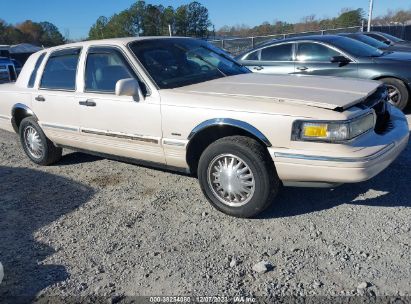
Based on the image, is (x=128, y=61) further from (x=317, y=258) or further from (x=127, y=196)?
(x=317, y=258)

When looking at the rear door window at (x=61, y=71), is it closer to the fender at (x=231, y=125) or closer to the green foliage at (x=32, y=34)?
the fender at (x=231, y=125)

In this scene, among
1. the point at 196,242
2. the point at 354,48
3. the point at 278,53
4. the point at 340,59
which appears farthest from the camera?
the point at 278,53

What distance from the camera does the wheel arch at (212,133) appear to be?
3.52 meters

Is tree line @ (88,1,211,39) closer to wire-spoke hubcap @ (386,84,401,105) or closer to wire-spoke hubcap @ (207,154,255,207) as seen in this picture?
wire-spoke hubcap @ (386,84,401,105)

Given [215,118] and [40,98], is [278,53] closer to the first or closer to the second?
[40,98]

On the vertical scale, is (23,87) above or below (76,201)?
above

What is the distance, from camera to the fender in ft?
11.4

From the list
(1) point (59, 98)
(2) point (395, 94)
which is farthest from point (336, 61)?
(1) point (59, 98)

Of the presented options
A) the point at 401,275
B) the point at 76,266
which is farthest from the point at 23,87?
the point at 401,275

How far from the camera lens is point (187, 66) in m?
4.58

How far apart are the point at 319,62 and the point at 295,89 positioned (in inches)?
169

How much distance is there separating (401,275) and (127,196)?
288 cm

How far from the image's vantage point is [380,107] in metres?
3.90

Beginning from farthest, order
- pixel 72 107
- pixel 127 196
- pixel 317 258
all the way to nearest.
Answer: pixel 72 107, pixel 127 196, pixel 317 258
